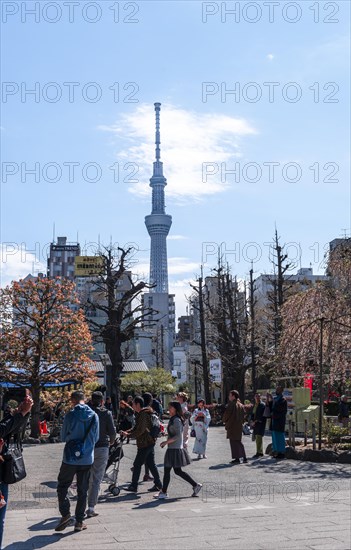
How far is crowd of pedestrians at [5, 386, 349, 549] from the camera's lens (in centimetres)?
903

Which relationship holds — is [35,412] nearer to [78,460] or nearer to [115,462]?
[115,462]

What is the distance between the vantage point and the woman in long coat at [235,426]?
55.3ft

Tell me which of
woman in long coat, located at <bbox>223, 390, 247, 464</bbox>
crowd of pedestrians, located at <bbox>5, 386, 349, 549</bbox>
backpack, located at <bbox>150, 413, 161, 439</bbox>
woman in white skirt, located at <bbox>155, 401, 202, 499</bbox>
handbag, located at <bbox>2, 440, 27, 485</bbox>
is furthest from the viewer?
woman in long coat, located at <bbox>223, 390, 247, 464</bbox>

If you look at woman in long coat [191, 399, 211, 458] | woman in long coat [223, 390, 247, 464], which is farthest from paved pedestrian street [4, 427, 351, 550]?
woman in long coat [191, 399, 211, 458]

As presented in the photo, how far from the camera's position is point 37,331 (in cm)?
2808

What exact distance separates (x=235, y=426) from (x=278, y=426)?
124 cm

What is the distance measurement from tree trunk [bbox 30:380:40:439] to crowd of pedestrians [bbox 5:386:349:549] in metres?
10.8

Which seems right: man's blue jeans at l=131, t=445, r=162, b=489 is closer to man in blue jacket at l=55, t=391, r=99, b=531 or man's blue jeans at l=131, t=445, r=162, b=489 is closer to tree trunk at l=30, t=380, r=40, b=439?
man in blue jacket at l=55, t=391, r=99, b=531

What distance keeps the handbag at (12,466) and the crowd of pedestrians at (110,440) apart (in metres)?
0.05

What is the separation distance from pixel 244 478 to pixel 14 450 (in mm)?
7426

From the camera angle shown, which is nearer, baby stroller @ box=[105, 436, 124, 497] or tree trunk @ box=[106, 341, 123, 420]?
baby stroller @ box=[105, 436, 124, 497]

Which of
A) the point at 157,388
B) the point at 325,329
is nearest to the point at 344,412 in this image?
the point at 325,329

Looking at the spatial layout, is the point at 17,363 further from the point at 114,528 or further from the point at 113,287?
the point at 114,528

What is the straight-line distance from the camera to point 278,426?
17359 millimetres
